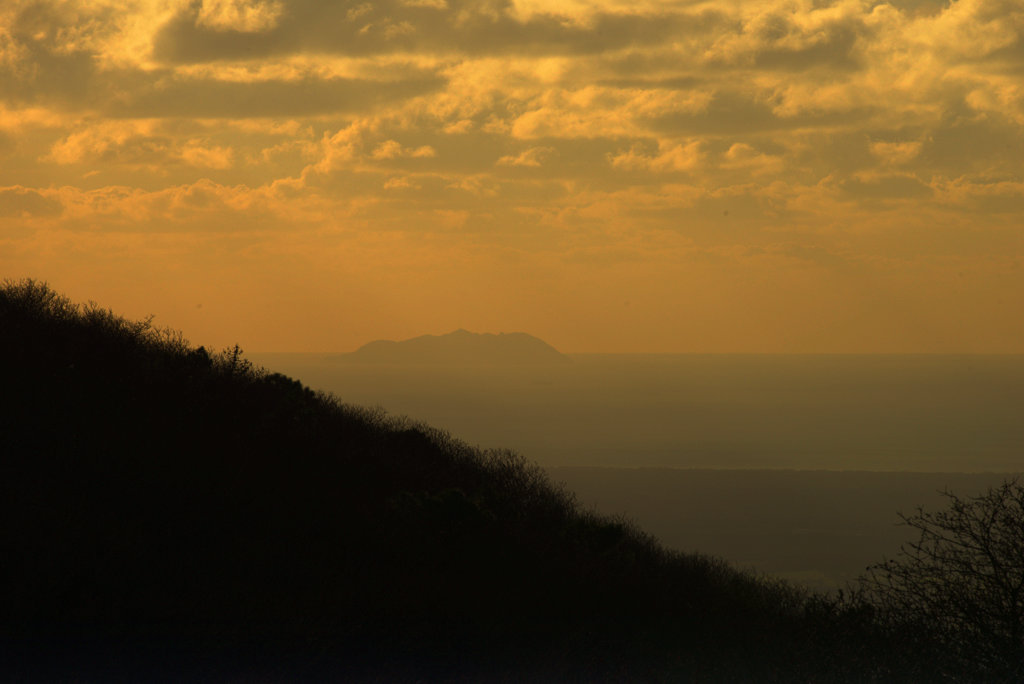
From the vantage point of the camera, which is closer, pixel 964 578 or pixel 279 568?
pixel 279 568

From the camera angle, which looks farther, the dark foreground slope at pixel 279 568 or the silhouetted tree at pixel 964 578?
the silhouetted tree at pixel 964 578

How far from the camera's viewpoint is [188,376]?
57.6ft

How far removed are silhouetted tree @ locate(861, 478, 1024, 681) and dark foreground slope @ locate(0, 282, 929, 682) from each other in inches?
30.2

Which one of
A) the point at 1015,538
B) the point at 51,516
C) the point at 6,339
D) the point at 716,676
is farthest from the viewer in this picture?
the point at 6,339

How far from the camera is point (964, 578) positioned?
1380 centimetres

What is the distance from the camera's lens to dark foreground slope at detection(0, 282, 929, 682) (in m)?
10.8

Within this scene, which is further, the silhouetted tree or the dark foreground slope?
the silhouetted tree

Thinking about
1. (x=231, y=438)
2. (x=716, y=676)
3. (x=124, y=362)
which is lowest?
(x=716, y=676)

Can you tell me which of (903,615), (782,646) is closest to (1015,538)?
(903,615)

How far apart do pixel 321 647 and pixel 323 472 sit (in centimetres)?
556

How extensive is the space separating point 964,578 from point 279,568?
9.98m

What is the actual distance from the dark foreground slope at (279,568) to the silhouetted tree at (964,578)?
2.51ft

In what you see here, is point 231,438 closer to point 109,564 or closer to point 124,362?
point 124,362

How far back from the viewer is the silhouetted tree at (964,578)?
1304 cm
